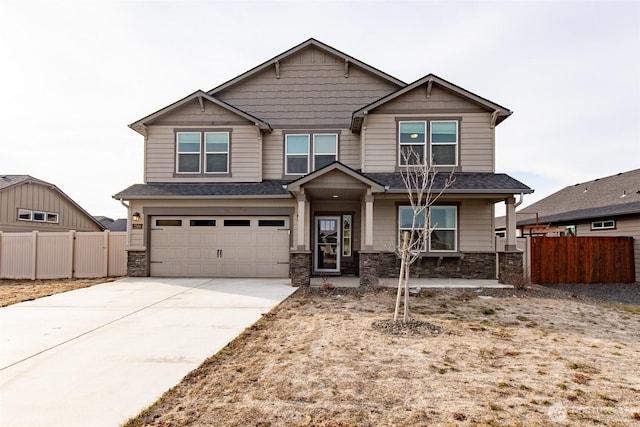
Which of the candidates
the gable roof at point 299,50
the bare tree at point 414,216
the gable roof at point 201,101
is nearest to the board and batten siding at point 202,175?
the gable roof at point 201,101

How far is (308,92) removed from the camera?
13.2 metres

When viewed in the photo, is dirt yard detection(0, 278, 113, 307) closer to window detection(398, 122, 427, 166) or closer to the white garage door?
the white garage door

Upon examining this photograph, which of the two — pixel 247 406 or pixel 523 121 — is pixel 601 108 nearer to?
pixel 523 121

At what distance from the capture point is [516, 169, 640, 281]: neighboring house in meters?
12.9

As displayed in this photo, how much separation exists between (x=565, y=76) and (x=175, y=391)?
14148mm

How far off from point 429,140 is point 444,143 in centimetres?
51

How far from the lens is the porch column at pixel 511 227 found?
10.7 meters

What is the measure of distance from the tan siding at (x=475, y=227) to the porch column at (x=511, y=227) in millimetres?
777

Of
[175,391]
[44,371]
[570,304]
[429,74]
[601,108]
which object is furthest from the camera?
[601,108]

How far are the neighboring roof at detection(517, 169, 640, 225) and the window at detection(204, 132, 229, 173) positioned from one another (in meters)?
14.5

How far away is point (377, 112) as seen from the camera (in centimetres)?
1174

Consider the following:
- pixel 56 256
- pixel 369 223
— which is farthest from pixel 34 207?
pixel 369 223

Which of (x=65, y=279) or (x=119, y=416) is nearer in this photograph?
(x=119, y=416)

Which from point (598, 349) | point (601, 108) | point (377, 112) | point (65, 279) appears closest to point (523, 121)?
point (601, 108)
